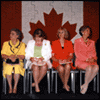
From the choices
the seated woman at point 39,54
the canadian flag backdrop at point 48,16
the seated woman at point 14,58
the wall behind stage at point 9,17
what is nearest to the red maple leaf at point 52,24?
the canadian flag backdrop at point 48,16

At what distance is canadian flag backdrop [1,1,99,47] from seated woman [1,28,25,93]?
0.76 metres

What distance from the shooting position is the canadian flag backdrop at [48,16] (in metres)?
3.10

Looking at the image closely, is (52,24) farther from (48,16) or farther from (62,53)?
(62,53)

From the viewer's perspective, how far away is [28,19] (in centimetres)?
311

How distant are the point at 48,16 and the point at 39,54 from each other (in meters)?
1.22

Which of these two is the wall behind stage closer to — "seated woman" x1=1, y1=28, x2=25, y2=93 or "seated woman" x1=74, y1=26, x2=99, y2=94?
"seated woman" x1=1, y1=28, x2=25, y2=93

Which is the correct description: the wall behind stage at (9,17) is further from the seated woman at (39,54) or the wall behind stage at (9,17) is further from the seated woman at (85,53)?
the seated woman at (85,53)

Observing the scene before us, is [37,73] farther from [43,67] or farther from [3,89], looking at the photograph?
[3,89]

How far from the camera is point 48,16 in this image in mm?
3156

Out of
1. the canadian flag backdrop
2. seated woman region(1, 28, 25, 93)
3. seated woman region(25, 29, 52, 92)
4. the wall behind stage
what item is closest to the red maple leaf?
the canadian flag backdrop

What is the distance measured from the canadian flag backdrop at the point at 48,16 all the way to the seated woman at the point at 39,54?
0.74 meters

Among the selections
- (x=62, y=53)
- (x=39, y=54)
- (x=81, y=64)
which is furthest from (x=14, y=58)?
(x=81, y=64)

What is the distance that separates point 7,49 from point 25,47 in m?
0.34

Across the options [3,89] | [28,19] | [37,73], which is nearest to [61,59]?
[37,73]
